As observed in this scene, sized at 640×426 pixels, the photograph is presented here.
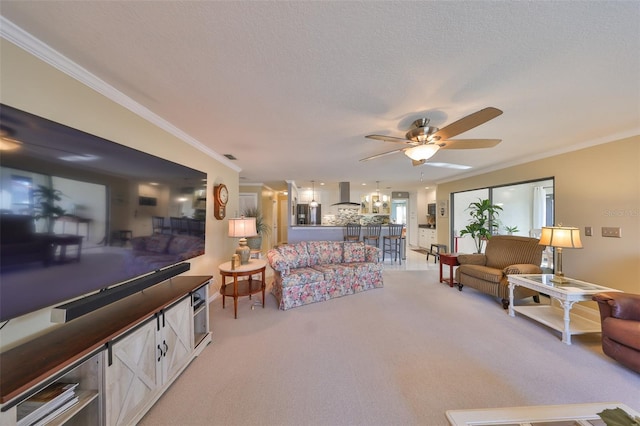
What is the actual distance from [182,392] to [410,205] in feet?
31.3

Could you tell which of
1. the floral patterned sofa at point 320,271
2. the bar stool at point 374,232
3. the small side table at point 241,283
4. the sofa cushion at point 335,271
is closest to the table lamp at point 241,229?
the small side table at point 241,283

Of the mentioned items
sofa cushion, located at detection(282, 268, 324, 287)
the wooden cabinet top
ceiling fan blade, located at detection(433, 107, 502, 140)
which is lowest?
sofa cushion, located at detection(282, 268, 324, 287)

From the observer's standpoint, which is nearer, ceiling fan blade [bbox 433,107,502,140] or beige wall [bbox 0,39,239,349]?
beige wall [bbox 0,39,239,349]

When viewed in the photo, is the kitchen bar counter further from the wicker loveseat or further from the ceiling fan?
the ceiling fan

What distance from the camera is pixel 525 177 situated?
12.9 feet

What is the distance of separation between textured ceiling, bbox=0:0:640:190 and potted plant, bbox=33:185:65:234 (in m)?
Answer: 0.87

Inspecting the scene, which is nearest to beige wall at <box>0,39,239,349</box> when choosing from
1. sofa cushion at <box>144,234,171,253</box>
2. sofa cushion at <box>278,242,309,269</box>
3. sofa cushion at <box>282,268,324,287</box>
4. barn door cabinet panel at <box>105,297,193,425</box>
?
barn door cabinet panel at <box>105,297,193,425</box>

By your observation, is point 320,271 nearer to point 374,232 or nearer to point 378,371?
point 378,371

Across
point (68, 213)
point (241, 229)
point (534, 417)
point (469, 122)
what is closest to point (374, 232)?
point (241, 229)

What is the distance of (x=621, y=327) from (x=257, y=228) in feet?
20.6

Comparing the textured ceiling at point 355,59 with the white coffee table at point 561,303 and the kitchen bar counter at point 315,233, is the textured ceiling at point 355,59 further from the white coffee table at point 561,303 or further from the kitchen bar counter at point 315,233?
the kitchen bar counter at point 315,233

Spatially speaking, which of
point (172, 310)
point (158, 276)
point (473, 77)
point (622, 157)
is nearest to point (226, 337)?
point (172, 310)

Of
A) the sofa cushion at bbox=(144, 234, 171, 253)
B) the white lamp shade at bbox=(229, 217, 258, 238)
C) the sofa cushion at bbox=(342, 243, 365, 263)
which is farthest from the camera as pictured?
the sofa cushion at bbox=(342, 243, 365, 263)

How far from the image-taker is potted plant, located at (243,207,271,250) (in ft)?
21.0
